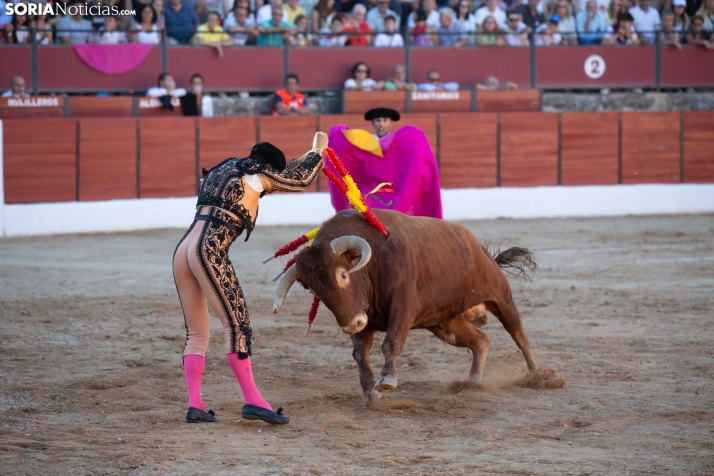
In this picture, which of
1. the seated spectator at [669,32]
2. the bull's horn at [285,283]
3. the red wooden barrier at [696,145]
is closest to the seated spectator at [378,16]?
the seated spectator at [669,32]

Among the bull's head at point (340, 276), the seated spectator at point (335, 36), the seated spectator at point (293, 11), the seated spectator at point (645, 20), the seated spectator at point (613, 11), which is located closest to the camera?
the bull's head at point (340, 276)

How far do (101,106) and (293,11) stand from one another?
2.98 meters

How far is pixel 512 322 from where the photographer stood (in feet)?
17.8

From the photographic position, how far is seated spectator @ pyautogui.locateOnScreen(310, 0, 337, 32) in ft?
45.3

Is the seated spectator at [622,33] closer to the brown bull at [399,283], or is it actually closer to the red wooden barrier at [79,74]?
the red wooden barrier at [79,74]

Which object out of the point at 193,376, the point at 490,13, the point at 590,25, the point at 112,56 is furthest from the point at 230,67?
the point at 193,376

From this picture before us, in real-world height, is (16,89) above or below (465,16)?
below

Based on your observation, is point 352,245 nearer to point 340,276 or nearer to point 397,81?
point 340,276

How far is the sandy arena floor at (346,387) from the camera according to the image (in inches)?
148

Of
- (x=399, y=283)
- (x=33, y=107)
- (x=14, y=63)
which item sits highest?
(x=14, y=63)

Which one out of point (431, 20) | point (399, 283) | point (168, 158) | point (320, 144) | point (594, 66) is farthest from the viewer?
point (594, 66)

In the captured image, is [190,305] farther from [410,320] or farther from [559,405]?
[559,405]

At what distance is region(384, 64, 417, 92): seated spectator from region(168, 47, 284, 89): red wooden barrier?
1538 mm

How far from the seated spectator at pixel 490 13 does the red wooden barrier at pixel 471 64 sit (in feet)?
1.46
